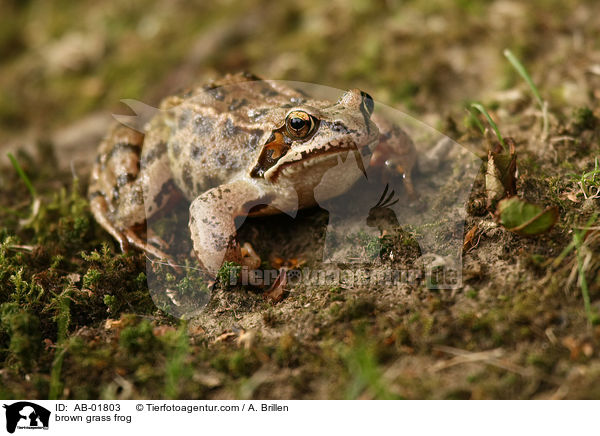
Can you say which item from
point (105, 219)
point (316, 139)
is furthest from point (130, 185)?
point (316, 139)

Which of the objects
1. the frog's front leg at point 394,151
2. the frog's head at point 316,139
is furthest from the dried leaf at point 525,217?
the frog's head at point 316,139

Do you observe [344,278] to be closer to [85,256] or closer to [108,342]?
[108,342]

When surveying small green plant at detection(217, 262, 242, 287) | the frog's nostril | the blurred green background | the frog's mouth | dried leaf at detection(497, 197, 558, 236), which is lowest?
small green plant at detection(217, 262, 242, 287)

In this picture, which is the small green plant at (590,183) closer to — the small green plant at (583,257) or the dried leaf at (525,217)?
the small green plant at (583,257)
